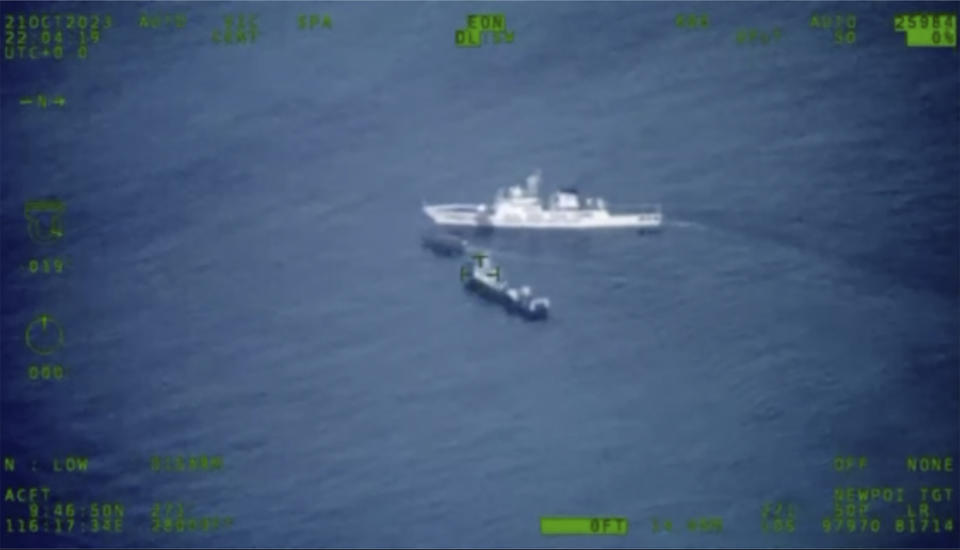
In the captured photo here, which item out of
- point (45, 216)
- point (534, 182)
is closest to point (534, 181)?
point (534, 182)

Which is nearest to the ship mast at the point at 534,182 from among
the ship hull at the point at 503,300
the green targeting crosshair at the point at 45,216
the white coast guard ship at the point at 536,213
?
the white coast guard ship at the point at 536,213

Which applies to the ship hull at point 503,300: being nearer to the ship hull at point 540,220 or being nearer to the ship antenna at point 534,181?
the ship hull at point 540,220

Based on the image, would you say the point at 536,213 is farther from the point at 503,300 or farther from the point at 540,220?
the point at 503,300

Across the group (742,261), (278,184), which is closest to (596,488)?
(742,261)

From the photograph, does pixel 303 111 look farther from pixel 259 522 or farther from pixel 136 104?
pixel 259 522

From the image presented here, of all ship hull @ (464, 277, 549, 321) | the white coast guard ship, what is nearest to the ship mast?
the white coast guard ship

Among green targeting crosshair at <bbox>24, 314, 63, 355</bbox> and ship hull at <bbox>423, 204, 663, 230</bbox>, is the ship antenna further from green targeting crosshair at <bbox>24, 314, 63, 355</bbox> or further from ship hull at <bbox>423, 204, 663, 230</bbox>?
green targeting crosshair at <bbox>24, 314, 63, 355</bbox>
